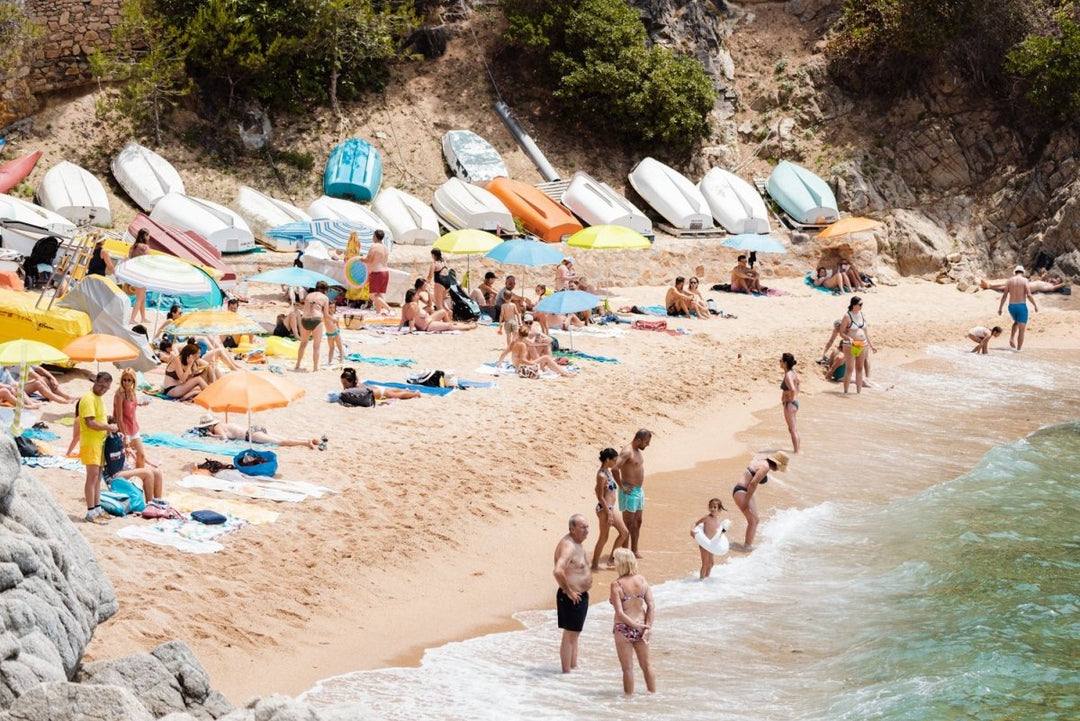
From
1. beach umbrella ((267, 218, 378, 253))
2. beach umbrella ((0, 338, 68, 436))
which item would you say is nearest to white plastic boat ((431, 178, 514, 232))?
beach umbrella ((267, 218, 378, 253))

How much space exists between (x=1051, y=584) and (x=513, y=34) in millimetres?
20525

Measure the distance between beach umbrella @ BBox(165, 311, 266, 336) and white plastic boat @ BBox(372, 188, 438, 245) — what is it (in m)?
8.93

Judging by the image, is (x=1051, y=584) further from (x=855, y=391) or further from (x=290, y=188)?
(x=290, y=188)

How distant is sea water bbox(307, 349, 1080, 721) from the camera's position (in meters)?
8.06

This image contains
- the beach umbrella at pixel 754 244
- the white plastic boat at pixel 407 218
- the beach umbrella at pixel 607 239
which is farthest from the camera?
the beach umbrella at pixel 754 244

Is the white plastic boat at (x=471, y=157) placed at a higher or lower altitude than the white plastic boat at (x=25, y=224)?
higher

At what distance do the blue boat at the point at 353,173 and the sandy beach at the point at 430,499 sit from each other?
484 centimetres

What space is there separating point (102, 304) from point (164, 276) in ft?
2.80

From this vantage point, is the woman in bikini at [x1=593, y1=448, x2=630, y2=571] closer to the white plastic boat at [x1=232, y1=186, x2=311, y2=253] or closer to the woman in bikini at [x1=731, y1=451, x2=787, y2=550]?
the woman in bikini at [x1=731, y1=451, x2=787, y2=550]

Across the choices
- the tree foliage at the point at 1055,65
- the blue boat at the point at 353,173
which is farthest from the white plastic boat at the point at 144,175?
the tree foliage at the point at 1055,65

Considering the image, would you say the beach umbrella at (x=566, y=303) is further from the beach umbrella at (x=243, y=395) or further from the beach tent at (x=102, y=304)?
the beach umbrella at (x=243, y=395)

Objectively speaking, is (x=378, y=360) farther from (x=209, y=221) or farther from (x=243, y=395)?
(x=209, y=221)

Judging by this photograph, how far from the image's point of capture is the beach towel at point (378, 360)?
52.2ft

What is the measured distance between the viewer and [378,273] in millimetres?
19250
